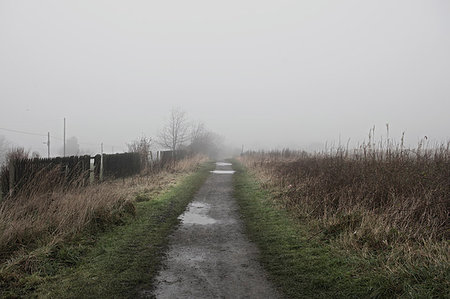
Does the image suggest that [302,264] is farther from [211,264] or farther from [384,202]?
[384,202]

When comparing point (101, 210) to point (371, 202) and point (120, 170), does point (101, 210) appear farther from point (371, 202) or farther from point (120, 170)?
point (120, 170)

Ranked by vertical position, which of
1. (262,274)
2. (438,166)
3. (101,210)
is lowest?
(262,274)

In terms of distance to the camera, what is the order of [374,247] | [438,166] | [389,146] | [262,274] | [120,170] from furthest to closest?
1. [120,170]
2. [389,146]
3. [438,166]
4. [374,247]
5. [262,274]

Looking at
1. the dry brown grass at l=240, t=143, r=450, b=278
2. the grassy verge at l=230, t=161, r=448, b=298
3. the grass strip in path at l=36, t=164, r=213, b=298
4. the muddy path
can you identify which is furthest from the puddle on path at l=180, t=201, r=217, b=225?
the dry brown grass at l=240, t=143, r=450, b=278

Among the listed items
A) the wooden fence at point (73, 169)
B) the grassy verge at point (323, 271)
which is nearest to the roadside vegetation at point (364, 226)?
the grassy verge at point (323, 271)

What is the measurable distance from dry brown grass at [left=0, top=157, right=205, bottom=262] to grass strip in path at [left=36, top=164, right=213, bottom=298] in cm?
50

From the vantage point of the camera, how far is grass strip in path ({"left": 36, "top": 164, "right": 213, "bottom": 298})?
3729 mm

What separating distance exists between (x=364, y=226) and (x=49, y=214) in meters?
5.92

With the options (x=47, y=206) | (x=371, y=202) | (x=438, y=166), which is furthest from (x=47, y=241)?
(x=438, y=166)

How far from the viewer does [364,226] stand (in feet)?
17.7

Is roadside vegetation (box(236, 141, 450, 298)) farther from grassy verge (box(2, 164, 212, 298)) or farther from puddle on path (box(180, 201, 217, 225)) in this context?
grassy verge (box(2, 164, 212, 298))

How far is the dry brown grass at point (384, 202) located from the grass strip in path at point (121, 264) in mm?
3105

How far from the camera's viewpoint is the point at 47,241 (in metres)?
5.10

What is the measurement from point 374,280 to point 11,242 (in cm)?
536
